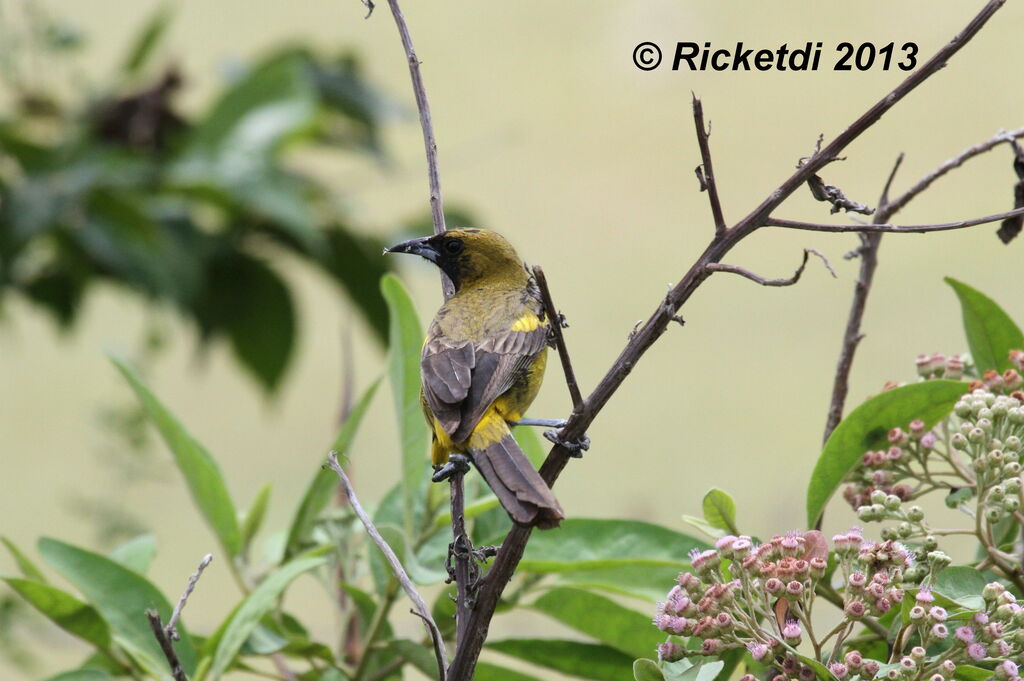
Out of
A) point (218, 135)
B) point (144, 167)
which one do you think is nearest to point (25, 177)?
point (144, 167)

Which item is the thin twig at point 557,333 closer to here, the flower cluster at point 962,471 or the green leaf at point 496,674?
the flower cluster at point 962,471

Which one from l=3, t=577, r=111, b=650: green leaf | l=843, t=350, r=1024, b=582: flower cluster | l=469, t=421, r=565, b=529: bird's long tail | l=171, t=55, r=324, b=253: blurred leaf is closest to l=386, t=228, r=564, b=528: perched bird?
l=469, t=421, r=565, b=529: bird's long tail

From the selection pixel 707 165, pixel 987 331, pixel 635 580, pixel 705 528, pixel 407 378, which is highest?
pixel 707 165

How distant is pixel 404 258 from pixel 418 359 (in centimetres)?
195

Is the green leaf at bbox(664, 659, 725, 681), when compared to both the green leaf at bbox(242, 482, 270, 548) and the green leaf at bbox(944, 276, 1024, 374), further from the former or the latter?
the green leaf at bbox(242, 482, 270, 548)

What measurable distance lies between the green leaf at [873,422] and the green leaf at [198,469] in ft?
2.34

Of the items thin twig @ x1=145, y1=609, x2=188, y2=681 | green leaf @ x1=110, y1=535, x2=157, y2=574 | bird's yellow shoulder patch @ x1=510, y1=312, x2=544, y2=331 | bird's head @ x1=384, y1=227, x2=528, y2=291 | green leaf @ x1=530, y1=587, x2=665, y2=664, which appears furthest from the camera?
bird's head @ x1=384, y1=227, x2=528, y2=291

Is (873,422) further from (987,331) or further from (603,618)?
(603,618)

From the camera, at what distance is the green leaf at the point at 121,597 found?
52.2 inches

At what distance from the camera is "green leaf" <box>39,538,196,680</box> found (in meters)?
1.33

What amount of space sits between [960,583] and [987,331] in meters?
0.41

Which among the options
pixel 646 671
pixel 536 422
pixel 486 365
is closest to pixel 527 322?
pixel 486 365

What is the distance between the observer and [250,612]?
1.26 metres

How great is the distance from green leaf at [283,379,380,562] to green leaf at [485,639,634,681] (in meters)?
0.28
